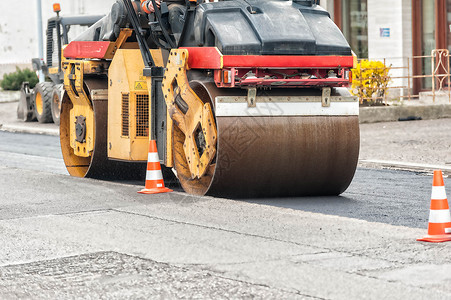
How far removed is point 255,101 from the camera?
390 inches

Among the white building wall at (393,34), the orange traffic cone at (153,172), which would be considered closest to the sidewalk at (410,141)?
the white building wall at (393,34)

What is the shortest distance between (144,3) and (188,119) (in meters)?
1.89

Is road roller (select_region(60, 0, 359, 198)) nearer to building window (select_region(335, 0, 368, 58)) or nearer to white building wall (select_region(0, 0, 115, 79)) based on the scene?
building window (select_region(335, 0, 368, 58))

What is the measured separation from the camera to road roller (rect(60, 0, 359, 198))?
9844 mm

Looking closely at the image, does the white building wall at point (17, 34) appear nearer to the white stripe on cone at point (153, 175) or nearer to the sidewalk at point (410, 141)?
the sidewalk at point (410, 141)

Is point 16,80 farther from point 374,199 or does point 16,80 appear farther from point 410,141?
point 374,199

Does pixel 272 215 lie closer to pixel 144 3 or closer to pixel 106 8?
pixel 144 3

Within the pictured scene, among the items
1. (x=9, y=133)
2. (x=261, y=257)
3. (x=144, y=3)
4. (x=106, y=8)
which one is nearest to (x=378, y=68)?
(x=9, y=133)

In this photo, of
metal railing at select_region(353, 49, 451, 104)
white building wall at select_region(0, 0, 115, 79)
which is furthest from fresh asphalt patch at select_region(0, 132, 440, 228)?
white building wall at select_region(0, 0, 115, 79)

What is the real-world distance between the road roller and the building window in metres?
16.2

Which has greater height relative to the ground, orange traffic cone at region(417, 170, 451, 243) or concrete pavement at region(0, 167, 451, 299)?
orange traffic cone at region(417, 170, 451, 243)

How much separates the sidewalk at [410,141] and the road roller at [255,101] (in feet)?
12.4

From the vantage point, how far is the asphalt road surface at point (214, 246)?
6.20 meters

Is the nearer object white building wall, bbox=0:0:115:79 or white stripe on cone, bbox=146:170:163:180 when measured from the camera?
white stripe on cone, bbox=146:170:163:180
